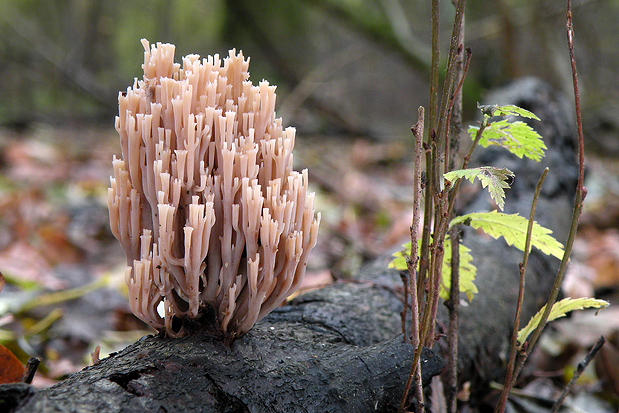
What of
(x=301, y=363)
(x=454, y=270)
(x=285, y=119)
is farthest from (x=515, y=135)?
(x=285, y=119)

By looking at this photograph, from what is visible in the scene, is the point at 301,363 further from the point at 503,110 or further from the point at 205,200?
the point at 503,110

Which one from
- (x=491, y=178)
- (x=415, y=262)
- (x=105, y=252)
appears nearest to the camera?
(x=491, y=178)

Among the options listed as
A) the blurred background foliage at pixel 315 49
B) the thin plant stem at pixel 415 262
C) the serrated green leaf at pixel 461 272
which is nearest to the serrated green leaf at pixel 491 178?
the thin plant stem at pixel 415 262

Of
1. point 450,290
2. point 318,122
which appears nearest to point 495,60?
point 318,122

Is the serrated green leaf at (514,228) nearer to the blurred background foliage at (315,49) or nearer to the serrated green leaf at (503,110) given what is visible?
the serrated green leaf at (503,110)

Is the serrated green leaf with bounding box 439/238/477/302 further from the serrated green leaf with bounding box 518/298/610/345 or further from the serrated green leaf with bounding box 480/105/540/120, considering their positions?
the serrated green leaf with bounding box 480/105/540/120
